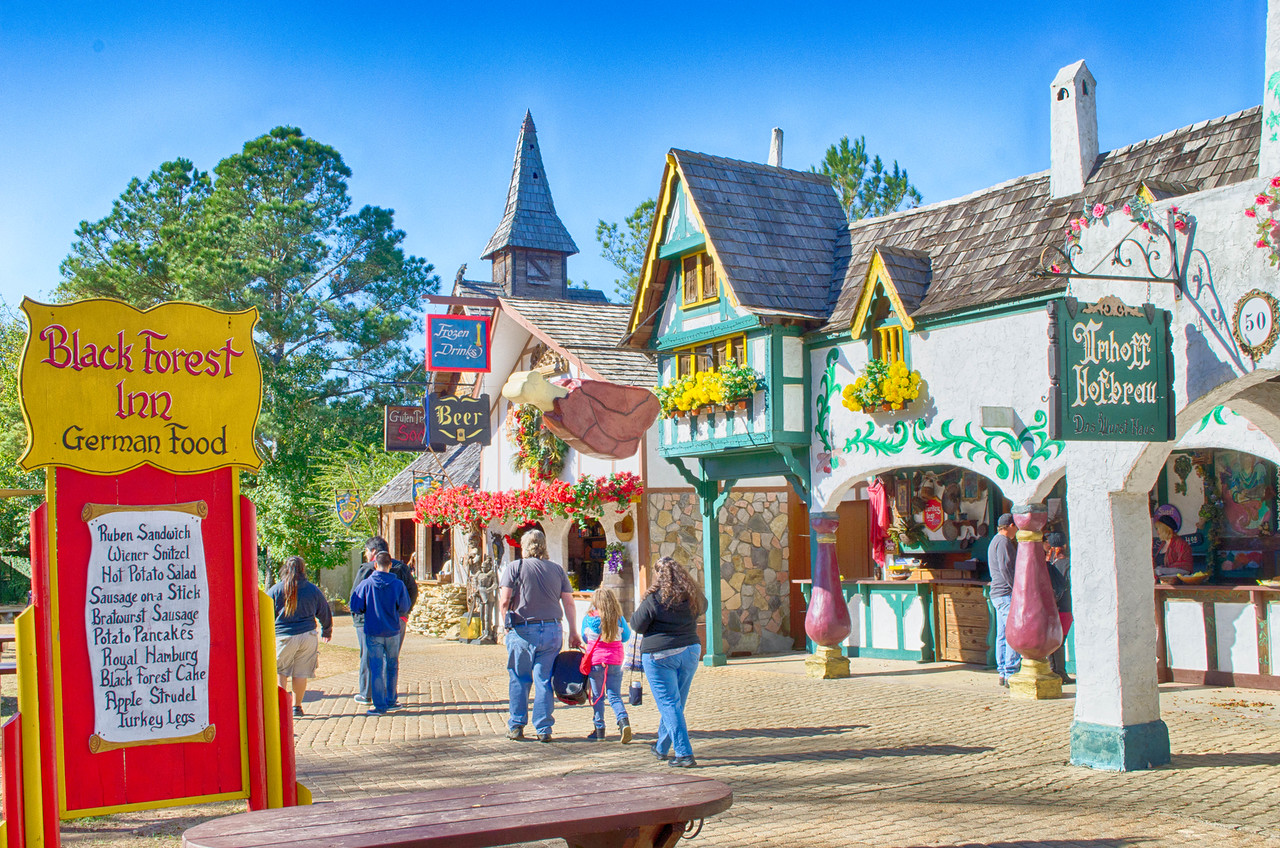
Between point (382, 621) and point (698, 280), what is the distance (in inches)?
261

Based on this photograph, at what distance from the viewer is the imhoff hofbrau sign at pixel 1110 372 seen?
7.19 m

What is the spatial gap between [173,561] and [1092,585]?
5.82 meters

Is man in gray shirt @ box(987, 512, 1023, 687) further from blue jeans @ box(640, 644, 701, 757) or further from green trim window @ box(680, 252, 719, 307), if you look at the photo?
blue jeans @ box(640, 644, 701, 757)

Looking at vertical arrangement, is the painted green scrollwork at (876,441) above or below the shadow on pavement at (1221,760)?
above

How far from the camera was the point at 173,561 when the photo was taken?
6168 millimetres

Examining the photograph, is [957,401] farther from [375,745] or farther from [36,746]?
[36,746]

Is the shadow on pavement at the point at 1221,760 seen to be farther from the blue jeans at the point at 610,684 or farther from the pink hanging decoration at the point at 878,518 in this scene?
the pink hanging decoration at the point at 878,518

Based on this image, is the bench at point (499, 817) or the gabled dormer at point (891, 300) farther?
the gabled dormer at point (891, 300)

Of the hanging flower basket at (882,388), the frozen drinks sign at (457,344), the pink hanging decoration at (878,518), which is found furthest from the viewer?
the frozen drinks sign at (457,344)

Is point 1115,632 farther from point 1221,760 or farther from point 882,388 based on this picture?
point 882,388

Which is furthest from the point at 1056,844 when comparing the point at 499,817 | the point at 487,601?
the point at 487,601

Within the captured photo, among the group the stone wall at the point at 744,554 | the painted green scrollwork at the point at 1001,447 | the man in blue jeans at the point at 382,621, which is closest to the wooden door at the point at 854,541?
the stone wall at the point at 744,554

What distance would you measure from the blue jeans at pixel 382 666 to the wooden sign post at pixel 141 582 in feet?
18.0

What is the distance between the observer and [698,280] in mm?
15922
